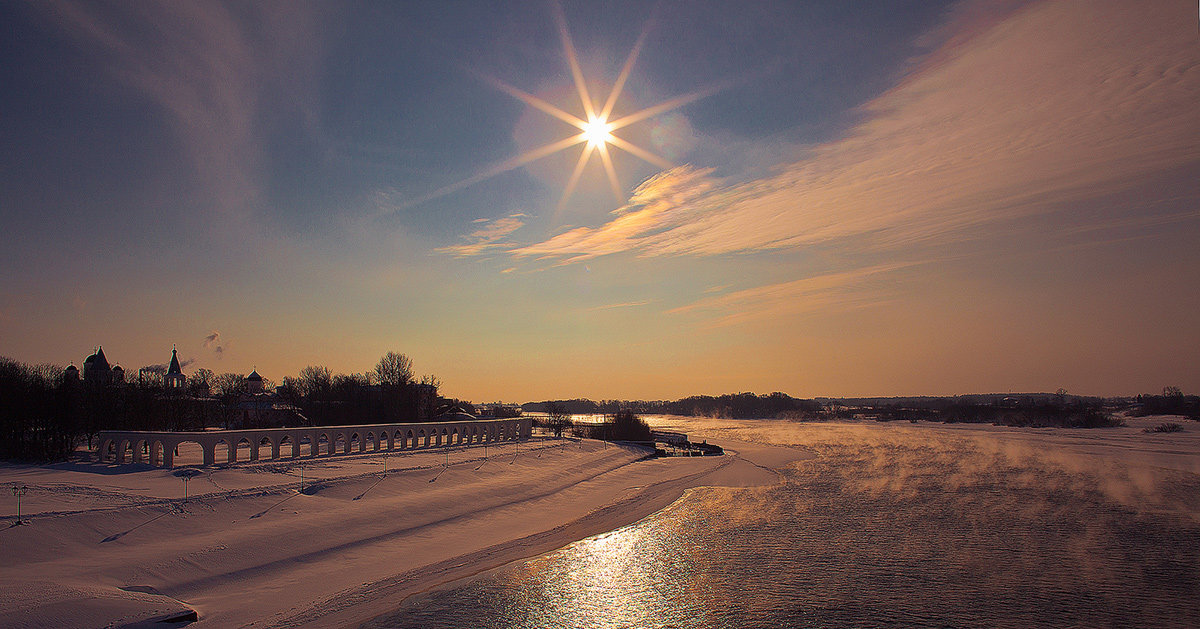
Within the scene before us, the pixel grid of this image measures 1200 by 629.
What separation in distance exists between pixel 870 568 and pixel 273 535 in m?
18.9

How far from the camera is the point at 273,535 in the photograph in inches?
863

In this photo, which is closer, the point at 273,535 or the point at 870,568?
the point at 870,568

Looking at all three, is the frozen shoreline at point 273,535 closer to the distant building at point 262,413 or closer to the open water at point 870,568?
the open water at point 870,568

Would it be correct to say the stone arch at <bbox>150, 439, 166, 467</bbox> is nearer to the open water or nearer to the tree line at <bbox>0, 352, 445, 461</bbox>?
the tree line at <bbox>0, 352, 445, 461</bbox>

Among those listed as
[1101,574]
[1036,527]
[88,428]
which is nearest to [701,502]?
[1036,527]

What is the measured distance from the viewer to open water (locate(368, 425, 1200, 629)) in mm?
15781

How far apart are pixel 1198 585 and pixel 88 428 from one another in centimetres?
5976

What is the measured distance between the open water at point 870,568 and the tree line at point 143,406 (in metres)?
35.8

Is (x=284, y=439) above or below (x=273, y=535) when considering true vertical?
above

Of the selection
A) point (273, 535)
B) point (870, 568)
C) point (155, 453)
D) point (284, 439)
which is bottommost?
point (870, 568)

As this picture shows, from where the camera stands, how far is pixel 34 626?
12953mm

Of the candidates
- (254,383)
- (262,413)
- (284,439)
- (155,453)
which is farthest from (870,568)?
(254,383)

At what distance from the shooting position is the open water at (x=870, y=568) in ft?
51.8

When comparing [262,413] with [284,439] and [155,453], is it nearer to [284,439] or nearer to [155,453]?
[284,439]
